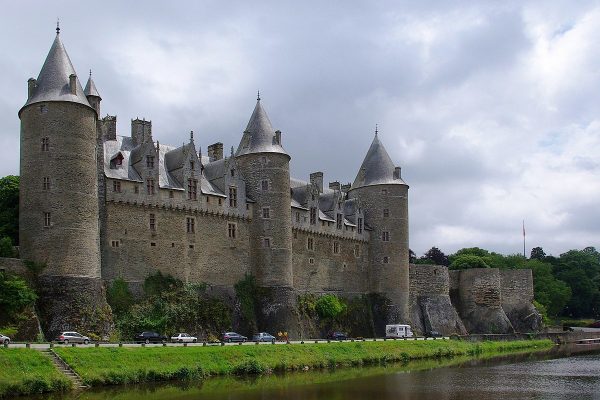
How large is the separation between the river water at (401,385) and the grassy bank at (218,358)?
0.90 m

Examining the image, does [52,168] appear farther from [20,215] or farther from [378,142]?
[378,142]

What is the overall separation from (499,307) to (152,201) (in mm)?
38406

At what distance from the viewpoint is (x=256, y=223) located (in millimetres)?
57156

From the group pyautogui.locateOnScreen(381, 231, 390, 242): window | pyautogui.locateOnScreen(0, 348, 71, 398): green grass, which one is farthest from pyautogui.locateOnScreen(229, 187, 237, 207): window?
pyautogui.locateOnScreen(0, 348, 71, 398): green grass

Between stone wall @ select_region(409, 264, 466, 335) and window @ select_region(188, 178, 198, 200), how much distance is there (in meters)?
25.3

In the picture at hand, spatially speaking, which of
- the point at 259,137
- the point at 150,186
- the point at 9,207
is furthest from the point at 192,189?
the point at 9,207

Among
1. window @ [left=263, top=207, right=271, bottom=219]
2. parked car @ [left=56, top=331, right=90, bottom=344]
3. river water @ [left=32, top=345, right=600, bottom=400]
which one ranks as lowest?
river water @ [left=32, top=345, right=600, bottom=400]

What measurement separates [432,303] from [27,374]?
45.7m

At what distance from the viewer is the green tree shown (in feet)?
156

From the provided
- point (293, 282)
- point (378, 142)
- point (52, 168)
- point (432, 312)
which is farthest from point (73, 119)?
point (432, 312)

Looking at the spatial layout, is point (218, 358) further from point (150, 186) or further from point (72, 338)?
point (150, 186)

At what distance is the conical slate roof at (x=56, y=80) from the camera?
44.8m

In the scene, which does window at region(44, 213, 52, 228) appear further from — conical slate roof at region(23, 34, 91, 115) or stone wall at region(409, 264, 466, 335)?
stone wall at region(409, 264, 466, 335)

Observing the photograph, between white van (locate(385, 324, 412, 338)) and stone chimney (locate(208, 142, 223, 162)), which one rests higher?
stone chimney (locate(208, 142, 223, 162))
